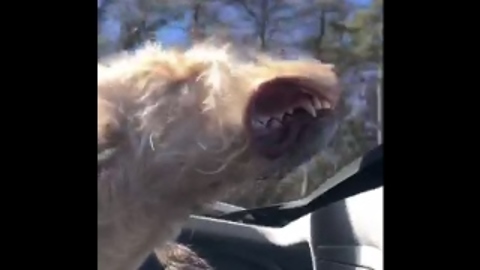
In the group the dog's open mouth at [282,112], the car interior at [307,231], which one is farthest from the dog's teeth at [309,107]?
the car interior at [307,231]

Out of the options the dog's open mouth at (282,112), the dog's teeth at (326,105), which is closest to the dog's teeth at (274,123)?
the dog's open mouth at (282,112)

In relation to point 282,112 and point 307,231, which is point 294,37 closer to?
point 282,112

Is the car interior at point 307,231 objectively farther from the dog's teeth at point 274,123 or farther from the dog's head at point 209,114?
the dog's teeth at point 274,123

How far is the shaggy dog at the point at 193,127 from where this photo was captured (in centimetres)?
344

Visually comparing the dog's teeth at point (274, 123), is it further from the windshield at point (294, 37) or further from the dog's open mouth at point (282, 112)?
the windshield at point (294, 37)

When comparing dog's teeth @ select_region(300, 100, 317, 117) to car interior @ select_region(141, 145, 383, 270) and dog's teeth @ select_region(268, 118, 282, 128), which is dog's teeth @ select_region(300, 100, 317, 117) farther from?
car interior @ select_region(141, 145, 383, 270)

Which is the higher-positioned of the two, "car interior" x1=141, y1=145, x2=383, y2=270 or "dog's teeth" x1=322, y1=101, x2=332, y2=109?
"dog's teeth" x1=322, y1=101, x2=332, y2=109

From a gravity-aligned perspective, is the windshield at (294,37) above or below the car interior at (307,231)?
above

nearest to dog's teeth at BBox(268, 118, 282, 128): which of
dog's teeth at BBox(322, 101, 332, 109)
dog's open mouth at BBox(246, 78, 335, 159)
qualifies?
dog's open mouth at BBox(246, 78, 335, 159)

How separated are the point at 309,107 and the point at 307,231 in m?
0.39

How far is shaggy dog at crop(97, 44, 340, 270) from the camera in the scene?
3.44 meters

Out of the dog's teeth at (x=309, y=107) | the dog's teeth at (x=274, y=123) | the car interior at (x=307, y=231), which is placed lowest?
the car interior at (x=307, y=231)

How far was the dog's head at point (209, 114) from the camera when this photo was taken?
11.3 ft

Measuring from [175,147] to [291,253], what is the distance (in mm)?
495
